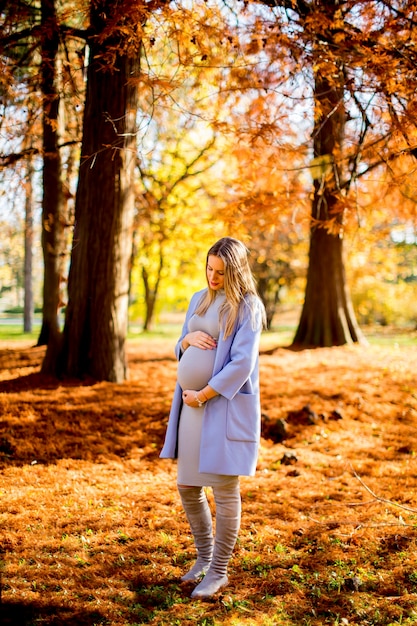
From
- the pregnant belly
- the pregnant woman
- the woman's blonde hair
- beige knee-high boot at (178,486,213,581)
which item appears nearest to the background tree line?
the woman's blonde hair

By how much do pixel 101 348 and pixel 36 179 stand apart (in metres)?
5.73

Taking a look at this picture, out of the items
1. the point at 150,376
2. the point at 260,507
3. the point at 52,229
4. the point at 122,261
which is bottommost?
the point at 260,507

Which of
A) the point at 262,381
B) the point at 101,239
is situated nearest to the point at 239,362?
the point at 101,239

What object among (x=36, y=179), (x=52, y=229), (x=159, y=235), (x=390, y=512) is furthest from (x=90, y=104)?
(x=159, y=235)

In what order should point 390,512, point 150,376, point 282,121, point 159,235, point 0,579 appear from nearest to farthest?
point 0,579
point 390,512
point 282,121
point 150,376
point 159,235

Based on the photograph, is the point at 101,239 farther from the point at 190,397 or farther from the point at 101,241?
the point at 190,397

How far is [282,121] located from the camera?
17.0 feet

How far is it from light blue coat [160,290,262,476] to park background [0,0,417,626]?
800 millimetres

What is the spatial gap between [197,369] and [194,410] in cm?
24

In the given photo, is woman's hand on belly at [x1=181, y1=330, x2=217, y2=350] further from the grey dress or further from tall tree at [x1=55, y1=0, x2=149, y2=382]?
tall tree at [x1=55, y1=0, x2=149, y2=382]

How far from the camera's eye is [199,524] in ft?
11.0

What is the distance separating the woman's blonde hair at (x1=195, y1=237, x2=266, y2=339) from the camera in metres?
3.20

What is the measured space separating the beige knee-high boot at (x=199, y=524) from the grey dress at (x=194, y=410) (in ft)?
0.39

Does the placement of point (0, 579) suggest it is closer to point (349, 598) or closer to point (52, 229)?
point (349, 598)
